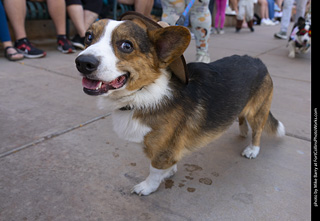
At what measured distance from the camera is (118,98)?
1864 millimetres

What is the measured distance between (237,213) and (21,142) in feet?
6.41

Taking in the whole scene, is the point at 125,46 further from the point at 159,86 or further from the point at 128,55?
the point at 159,86

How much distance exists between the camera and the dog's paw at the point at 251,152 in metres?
2.56

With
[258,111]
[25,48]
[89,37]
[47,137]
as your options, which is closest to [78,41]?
[25,48]

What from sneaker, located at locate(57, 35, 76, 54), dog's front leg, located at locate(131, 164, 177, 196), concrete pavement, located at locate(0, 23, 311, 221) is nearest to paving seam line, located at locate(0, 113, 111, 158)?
concrete pavement, located at locate(0, 23, 311, 221)

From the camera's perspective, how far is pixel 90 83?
168 centimetres

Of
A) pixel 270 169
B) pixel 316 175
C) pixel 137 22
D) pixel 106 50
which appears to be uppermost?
pixel 137 22

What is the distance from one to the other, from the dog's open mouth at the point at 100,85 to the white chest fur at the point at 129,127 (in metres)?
0.27

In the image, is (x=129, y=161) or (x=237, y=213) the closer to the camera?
(x=237, y=213)

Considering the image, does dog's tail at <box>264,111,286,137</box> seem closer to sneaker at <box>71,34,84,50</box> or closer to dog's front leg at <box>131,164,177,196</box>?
dog's front leg at <box>131,164,177,196</box>

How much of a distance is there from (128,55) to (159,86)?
33cm

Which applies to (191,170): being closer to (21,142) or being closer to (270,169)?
(270,169)

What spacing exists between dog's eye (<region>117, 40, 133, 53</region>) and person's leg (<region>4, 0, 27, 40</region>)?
3.88 m

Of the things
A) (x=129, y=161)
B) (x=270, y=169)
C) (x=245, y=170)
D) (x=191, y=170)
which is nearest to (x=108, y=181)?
(x=129, y=161)
